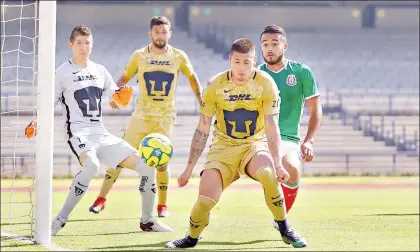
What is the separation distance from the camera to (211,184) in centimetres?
750

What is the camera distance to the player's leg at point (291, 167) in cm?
877

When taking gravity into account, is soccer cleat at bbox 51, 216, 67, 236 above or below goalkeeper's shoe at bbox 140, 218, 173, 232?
above

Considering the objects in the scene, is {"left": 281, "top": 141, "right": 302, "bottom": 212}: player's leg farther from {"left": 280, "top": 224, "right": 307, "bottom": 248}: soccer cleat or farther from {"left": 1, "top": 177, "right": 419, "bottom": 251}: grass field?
{"left": 280, "top": 224, "right": 307, "bottom": 248}: soccer cleat

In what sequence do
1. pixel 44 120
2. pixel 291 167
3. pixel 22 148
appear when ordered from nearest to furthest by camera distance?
pixel 44 120 → pixel 291 167 → pixel 22 148

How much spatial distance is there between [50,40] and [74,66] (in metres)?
1.61

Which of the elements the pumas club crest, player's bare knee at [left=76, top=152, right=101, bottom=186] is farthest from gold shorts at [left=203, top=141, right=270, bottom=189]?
the pumas club crest

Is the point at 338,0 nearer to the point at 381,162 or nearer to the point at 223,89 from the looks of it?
the point at 381,162

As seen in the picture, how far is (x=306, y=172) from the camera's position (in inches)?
938

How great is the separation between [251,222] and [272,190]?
2913mm

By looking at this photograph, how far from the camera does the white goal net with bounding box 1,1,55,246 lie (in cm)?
754

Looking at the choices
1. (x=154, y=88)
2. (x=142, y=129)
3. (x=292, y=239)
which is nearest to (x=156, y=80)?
(x=154, y=88)

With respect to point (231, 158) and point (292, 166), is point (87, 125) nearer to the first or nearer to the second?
point (231, 158)

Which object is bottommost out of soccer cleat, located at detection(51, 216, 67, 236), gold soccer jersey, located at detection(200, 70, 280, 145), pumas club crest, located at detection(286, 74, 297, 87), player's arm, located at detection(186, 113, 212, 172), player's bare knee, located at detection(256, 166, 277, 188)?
soccer cleat, located at detection(51, 216, 67, 236)

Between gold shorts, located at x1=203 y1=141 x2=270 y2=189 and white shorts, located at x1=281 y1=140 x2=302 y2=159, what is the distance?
42.9 inches
